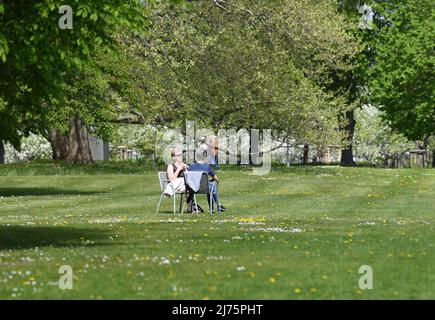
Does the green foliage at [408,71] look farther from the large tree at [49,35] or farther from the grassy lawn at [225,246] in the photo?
the large tree at [49,35]

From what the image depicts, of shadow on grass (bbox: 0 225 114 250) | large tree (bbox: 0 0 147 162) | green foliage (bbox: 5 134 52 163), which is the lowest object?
shadow on grass (bbox: 0 225 114 250)

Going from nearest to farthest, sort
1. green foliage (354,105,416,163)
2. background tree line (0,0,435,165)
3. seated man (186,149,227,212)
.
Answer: seated man (186,149,227,212), background tree line (0,0,435,165), green foliage (354,105,416,163)

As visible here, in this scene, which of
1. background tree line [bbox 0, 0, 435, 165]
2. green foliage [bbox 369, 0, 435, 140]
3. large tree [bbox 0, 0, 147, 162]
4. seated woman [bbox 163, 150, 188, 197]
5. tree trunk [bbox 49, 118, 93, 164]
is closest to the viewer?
large tree [bbox 0, 0, 147, 162]

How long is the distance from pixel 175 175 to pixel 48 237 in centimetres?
890

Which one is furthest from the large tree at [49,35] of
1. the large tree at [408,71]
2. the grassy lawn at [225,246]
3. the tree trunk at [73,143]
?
the large tree at [408,71]

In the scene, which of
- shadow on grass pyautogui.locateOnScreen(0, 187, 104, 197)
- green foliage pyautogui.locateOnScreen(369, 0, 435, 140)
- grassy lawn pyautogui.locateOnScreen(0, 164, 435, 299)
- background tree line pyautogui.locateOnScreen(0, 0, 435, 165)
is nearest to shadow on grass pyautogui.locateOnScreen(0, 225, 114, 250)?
grassy lawn pyautogui.locateOnScreen(0, 164, 435, 299)

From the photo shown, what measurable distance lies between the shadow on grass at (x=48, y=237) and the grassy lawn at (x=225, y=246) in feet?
0.09

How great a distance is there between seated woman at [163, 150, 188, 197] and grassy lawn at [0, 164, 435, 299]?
3.16ft

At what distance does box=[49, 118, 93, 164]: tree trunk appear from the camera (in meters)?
56.9

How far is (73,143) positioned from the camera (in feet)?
190

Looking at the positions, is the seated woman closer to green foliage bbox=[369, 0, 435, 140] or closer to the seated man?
the seated man

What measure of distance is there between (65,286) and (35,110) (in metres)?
7.62

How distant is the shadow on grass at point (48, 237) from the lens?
61.3 feet
